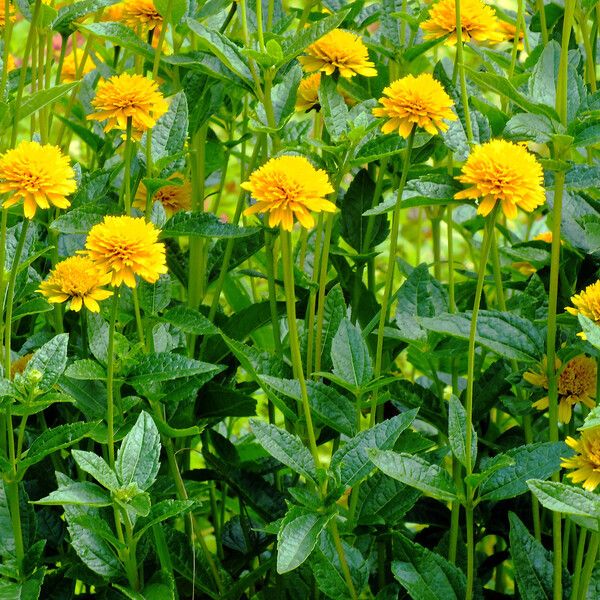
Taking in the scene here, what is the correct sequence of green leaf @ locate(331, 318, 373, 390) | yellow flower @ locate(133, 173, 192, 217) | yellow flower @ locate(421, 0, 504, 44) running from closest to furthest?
green leaf @ locate(331, 318, 373, 390), yellow flower @ locate(421, 0, 504, 44), yellow flower @ locate(133, 173, 192, 217)

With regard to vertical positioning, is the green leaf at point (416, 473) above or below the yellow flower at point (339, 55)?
below

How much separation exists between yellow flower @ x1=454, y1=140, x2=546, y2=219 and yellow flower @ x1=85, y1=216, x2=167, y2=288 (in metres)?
0.28

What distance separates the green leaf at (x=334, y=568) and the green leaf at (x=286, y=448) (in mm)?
104

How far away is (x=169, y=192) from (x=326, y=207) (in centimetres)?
47

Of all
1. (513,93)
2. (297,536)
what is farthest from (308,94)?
(297,536)

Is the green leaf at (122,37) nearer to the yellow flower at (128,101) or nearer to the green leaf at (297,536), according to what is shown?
the yellow flower at (128,101)

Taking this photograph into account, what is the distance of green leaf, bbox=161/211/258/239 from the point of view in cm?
110

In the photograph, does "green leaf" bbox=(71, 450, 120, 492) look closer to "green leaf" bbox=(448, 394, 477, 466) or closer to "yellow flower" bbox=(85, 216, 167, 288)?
"yellow flower" bbox=(85, 216, 167, 288)

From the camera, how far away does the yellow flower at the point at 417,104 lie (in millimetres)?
958

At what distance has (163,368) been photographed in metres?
1.05

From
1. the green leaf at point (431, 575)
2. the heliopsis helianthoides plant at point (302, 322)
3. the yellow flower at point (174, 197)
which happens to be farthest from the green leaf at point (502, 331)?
the yellow flower at point (174, 197)

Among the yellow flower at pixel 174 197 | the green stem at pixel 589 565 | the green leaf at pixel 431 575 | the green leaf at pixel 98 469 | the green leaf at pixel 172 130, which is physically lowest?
the green leaf at pixel 431 575

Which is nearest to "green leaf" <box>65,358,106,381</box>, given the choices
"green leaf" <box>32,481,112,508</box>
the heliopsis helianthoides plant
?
the heliopsis helianthoides plant

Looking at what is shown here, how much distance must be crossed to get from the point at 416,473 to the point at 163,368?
0.92 feet
